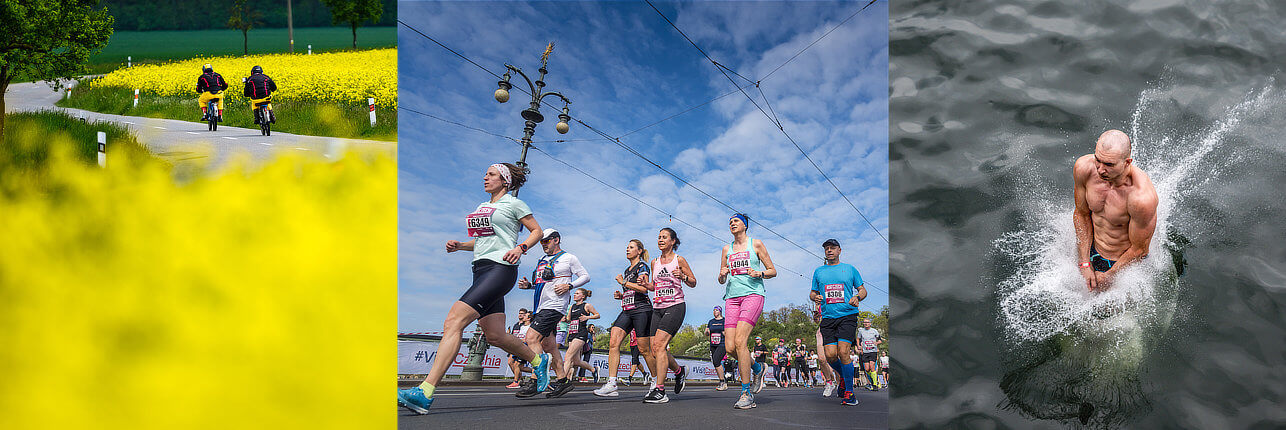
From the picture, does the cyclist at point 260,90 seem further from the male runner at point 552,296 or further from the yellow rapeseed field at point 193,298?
the male runner at point 552,296

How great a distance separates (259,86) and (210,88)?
0.83 ft

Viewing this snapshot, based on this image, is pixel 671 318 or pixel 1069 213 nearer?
pixel 1069 213

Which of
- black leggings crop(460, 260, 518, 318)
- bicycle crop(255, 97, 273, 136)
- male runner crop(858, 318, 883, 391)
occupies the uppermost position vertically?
bicycle crop(255, 97, 273, 136)

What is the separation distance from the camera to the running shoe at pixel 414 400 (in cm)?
264

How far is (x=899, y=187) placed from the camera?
2.60 meters

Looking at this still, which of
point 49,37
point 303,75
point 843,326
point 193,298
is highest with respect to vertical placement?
point 49,37

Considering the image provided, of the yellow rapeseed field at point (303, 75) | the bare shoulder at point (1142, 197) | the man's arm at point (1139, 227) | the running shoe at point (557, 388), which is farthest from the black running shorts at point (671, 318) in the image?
the bare shoulder at point (1142, 197)

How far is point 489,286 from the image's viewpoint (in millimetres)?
2775

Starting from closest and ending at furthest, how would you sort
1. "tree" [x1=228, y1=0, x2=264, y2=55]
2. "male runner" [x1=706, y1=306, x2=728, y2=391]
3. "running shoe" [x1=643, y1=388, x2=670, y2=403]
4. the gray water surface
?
the gray water surface, "tree" [x1=228, y1=0, x2=264, y2=55], "running shoe" [x1=643, y1=388, x2=670, y2=403], "male runner" [x1=706, y1=306, x2=728, y2=391]

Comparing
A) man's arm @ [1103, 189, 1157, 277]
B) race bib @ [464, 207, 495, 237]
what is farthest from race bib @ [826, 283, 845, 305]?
race bib @ [464, 207, 495, 237]

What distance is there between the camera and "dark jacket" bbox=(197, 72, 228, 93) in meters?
3.02

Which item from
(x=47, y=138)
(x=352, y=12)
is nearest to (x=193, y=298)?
(x=47, y=138)

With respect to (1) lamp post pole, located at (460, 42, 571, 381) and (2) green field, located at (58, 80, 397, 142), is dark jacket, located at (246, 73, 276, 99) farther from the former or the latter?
(1) lamp post pole, located at (460, 42, 571, 381)

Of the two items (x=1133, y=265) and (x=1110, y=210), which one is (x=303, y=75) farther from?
(x=1133, y=265)
